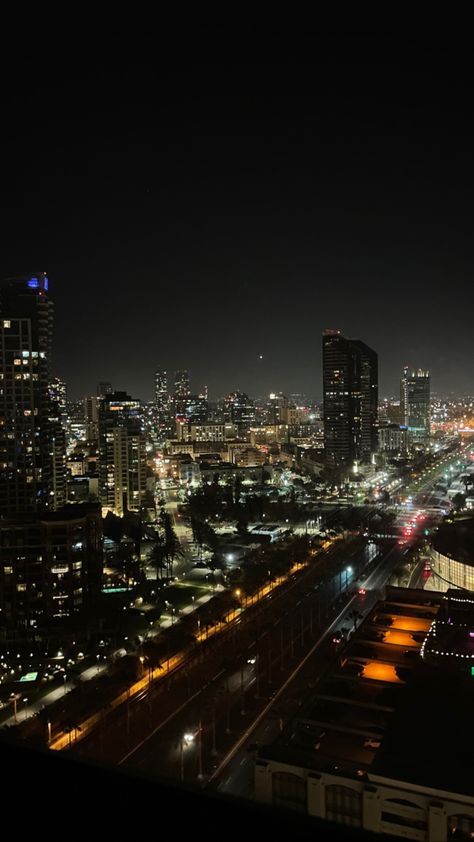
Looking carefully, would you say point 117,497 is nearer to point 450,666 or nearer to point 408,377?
point 450,666

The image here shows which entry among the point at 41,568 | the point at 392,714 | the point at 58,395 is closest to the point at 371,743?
the point at 392,714

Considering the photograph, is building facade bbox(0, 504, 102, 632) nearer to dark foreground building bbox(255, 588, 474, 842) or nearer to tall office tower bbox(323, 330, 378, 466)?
dark foreground building bbox(255, 588, 474, 842)

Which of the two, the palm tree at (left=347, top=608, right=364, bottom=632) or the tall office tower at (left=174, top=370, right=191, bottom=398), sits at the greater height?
the tall office tower at (left=174, top=370, right=191, bottom=398)

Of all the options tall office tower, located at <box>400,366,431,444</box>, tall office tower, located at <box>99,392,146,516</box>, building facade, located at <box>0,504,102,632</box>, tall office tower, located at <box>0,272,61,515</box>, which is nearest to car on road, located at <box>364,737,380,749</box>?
building facade, located at <box>0,504,102,632</box>

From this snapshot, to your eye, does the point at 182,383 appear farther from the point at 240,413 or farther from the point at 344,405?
the point at 344,405

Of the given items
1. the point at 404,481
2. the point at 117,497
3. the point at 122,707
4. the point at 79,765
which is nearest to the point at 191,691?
the point at 122,707

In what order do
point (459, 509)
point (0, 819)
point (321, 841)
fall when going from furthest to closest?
point (459, 509), point (0, 819), point (321, 841)

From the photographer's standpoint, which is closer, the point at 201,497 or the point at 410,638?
the point at 410,638

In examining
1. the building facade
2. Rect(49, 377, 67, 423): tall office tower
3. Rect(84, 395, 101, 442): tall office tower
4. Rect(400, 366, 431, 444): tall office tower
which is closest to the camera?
the building facade
